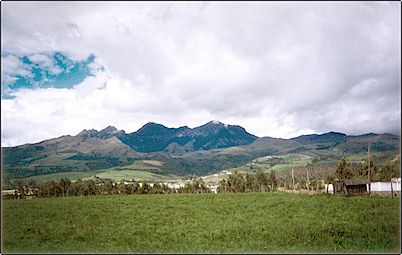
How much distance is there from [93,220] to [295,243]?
17487 millimetres

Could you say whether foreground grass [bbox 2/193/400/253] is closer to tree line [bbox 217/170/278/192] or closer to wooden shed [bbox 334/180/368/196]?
wooden shed [bbox 334/180/368/196]

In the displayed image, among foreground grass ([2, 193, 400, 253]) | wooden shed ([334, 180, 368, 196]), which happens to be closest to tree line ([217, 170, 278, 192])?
wooden shed ([334, 180, 368, 196])

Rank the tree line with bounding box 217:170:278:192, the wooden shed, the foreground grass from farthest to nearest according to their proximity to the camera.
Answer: the tree line with bounding box 217:170:278:192 → the wooden shed → the foreground grass

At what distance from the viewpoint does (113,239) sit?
23516 mm

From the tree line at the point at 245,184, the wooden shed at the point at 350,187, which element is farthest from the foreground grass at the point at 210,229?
the tree line at the point at 245,184

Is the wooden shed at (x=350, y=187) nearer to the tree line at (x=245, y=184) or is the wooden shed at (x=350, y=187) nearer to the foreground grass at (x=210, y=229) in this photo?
the foreground grass at (x=210, y=229)

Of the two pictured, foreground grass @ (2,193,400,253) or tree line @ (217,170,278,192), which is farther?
tree line @ (217,170,278,192)

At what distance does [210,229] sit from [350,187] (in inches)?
1914

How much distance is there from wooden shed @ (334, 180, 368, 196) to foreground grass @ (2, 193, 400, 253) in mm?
28186

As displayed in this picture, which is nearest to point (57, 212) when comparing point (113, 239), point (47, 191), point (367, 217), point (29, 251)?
point (113, 239)

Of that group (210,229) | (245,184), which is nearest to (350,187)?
(245,184)

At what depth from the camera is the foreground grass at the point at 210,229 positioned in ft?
69.0

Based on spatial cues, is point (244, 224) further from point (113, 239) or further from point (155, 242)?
point (113, 239)

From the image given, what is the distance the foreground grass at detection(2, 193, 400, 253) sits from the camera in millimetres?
21031
